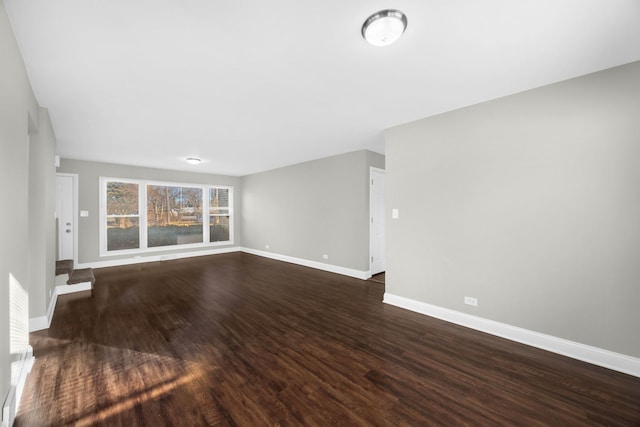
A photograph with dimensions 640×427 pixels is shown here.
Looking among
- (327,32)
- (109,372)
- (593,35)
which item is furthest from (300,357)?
(593,35)

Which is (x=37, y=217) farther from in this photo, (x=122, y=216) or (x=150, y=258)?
(x=150, y=258)

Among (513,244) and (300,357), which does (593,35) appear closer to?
(513,244)

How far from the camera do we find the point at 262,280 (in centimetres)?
455

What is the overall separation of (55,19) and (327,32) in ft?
5.43

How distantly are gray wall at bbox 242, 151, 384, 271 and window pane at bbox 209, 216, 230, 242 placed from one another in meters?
1.01

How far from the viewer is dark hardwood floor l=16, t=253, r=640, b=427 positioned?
1.55 metres

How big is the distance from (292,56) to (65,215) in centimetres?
620

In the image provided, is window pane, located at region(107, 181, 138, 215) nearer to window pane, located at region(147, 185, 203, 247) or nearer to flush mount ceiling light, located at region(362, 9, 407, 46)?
window pane, located at region(147, 185, 203, 247)

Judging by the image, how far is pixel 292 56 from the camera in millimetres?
1854

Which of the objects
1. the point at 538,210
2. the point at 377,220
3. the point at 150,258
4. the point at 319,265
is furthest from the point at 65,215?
the point at 538,210

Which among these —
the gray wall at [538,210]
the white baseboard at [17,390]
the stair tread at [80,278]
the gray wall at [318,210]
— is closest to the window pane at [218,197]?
the gray wall at [318,210]

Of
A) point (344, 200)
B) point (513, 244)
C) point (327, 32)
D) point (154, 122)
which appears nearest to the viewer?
point (327, 32)

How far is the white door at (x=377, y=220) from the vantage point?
4766 millimetres

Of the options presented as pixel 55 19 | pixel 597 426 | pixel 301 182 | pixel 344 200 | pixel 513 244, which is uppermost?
pixel 55 19
